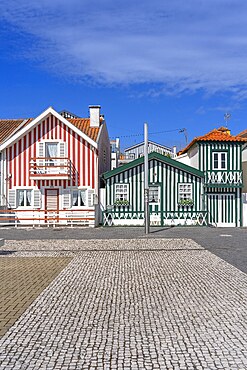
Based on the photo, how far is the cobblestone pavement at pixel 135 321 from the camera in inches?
170

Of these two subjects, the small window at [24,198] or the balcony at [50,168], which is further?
the small window at [24,198]

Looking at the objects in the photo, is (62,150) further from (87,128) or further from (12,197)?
(12,197)

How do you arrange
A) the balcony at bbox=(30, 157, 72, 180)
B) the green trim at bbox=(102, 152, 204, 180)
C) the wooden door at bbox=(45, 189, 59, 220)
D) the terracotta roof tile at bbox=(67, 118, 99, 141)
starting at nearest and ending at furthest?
the balcony at bbox=(30, 157, 72, 180), the green trim at bbox=(102, 152, 204, 180), the wooden door at bbox=(45, 189, 59, 220), the terracotta roof tile at bbox=(67, 118, 99, 141)

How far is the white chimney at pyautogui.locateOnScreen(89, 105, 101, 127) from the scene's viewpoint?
92.1 feet

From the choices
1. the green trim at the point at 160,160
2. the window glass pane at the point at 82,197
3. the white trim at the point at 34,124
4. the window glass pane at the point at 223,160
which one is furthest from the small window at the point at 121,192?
the window glass pane at the point at 223,160

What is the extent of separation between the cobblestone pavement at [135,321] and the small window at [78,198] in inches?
595

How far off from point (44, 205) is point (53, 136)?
13.8ft

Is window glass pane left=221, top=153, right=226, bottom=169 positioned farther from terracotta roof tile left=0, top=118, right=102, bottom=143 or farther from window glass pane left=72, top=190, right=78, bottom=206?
window glass pane left=72, top=190, right=78, bottom=206

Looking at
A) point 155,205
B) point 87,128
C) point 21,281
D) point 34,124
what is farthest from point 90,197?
point 21,281

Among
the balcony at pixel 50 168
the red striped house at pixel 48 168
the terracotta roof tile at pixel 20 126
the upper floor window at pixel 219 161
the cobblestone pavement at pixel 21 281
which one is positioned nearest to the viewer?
the cobblestone pavement at pixel 21 281

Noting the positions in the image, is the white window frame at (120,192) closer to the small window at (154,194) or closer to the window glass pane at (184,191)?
the small window at (154,194)

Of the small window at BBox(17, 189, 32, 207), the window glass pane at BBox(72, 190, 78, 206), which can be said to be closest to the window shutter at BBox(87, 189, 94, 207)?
the window glass pane at BBox(72, 190, 78, 206)

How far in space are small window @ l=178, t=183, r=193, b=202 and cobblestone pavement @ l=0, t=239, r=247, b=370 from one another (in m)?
15.1

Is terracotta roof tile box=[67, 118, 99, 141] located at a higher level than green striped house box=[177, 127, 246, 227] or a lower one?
higher
